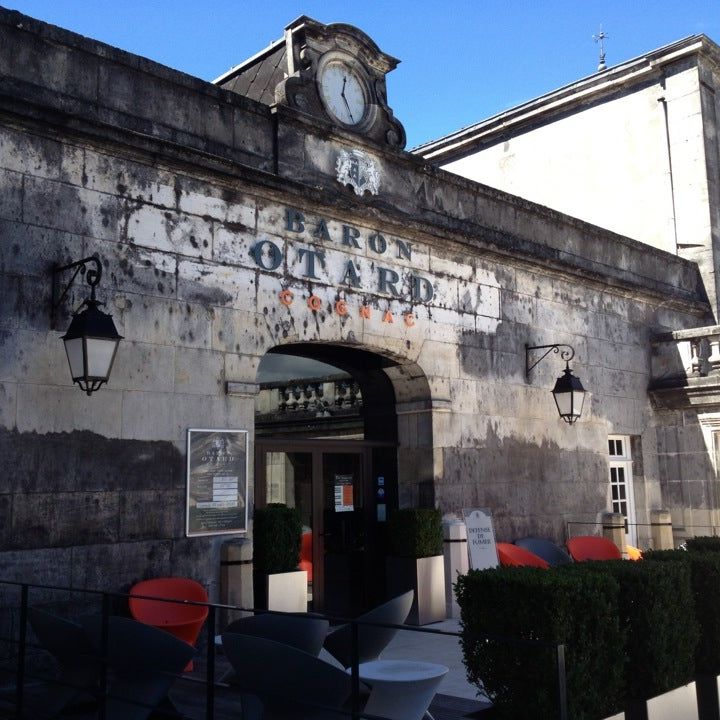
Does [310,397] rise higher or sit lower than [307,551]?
higher

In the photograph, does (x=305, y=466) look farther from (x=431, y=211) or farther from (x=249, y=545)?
(x=431, y=211)

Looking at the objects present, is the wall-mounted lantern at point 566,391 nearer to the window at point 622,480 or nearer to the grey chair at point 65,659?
the window at point 622,480

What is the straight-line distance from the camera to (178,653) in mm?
4492

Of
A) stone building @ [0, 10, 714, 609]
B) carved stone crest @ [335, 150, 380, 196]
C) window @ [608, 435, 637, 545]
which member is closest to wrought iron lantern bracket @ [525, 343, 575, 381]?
stone building @ [0, 10, 714, 609]

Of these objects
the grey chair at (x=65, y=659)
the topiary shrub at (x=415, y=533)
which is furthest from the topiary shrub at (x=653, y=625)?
the topiary shrub at (x=415, y=533)

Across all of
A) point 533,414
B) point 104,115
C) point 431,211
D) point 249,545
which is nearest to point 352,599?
point 249,545

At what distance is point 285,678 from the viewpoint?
4121 mm

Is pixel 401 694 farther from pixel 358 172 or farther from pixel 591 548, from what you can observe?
pixel 591 548

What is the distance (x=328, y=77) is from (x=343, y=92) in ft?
0.78

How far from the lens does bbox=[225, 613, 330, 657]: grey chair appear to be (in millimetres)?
4832

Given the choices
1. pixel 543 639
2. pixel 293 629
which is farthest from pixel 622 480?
pixel 293 629

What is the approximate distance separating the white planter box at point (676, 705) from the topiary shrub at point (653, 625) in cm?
5

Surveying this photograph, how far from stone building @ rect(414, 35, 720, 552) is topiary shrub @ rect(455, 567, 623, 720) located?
892 cm

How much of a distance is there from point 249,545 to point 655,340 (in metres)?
8.65
